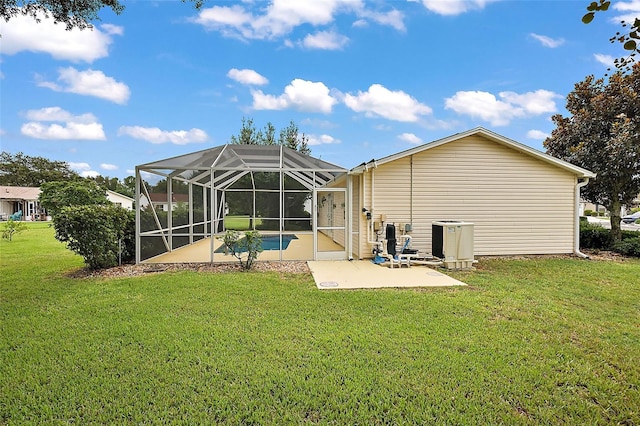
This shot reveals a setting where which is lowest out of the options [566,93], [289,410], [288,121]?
[289,410]

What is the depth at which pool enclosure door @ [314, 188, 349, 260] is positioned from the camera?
9680 millimetres

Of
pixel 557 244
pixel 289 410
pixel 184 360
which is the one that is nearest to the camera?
pixel 289 410

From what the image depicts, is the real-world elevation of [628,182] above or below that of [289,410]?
above

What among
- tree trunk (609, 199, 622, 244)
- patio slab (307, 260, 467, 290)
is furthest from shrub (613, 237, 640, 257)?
patio slab (307, 260, 467, 290)

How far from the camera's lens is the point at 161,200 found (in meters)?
9.95

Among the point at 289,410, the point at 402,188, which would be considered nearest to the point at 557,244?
the point at 402,188

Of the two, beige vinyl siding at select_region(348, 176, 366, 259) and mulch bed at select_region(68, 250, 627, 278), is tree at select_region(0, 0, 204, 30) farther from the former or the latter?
beige vinyl siding at select_region(348, 176, 366, 259)

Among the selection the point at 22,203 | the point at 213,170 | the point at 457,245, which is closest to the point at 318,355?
the point at 457,245

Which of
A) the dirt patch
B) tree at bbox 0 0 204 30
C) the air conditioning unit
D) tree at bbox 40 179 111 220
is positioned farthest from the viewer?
tree at bbox 40 179 111 220

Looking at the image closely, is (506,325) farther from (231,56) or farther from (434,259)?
(231,56)

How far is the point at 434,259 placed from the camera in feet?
30.0

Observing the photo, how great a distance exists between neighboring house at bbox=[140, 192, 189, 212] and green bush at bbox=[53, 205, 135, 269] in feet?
1.82

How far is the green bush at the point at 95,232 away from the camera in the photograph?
24.4 feet

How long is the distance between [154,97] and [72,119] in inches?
397
